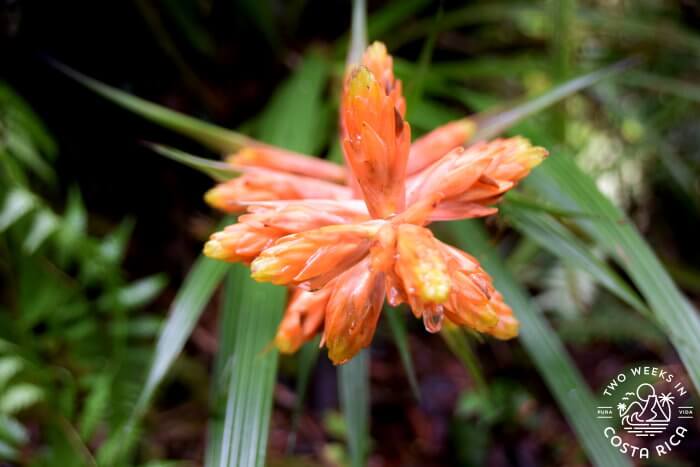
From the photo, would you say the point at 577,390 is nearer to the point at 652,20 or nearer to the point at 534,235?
the point at 534,235

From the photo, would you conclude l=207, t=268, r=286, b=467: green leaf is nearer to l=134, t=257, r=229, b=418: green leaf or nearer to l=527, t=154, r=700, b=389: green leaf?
l=134, t=257, r=229, b=418: green leaf

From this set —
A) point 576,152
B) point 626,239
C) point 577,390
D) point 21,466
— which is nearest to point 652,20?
point 576,152

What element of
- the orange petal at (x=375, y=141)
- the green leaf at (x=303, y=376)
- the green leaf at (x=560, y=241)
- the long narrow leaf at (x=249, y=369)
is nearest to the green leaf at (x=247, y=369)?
the long narrow leaf at (x=249, y=369)

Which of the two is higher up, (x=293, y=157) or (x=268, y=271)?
(x=293, y=157)

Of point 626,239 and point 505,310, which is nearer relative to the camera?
point 505,310

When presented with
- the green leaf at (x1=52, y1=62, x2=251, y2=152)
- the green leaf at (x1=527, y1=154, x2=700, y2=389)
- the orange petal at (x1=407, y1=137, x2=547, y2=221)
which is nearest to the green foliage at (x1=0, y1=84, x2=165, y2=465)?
the green leaf at (x1=52, y1=62, x2=251, y2=152)

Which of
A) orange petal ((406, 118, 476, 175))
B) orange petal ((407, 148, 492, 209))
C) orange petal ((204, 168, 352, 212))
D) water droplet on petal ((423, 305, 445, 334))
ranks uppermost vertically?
orange petal ((406, 118, 476, 175))

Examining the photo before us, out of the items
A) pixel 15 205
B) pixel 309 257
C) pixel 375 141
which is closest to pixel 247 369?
pixel 309 257
